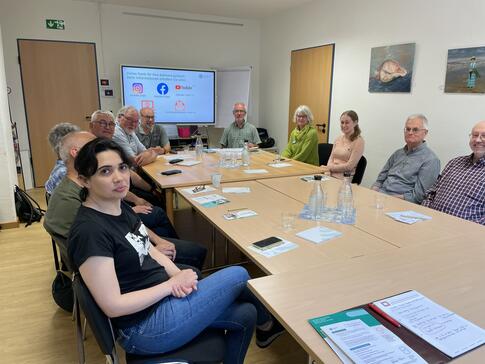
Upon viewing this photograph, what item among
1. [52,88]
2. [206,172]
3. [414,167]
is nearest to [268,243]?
[206,172]

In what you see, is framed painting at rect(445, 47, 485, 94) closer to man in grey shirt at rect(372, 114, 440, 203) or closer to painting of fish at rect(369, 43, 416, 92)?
painting of fish at rect(369, 43, 416, 92)

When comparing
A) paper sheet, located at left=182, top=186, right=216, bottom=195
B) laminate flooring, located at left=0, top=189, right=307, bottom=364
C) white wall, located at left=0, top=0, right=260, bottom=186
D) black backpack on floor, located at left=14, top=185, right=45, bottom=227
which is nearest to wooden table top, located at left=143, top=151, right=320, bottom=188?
paper sheet, located at left=182, top=186, right=216, bottom=195

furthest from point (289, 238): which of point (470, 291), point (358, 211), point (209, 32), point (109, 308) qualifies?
point (209, 32)

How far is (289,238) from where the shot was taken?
67.8 inches

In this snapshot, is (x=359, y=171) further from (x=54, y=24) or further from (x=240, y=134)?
(x=54, y=24)

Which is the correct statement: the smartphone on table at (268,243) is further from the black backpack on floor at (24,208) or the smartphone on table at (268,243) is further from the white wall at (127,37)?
the white wall at (127,37)

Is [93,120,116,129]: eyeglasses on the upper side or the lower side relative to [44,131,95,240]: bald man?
upper

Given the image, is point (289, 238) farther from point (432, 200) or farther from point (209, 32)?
point (209, 32)

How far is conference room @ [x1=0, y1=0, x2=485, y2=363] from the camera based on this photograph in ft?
5.32

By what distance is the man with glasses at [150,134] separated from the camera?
4094 mm

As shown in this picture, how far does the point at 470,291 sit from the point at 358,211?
962mm

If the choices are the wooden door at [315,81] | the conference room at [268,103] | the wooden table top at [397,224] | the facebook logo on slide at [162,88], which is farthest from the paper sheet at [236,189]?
the facebook logo on slide at [162,88]

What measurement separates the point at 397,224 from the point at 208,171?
1689 mm

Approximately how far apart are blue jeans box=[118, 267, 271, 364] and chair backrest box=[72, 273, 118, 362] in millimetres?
105
